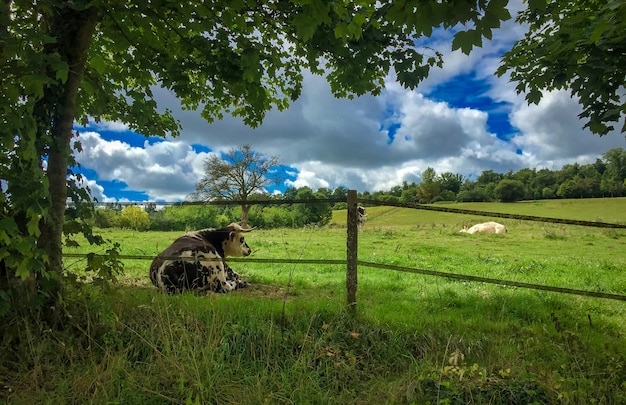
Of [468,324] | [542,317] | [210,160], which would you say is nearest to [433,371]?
[468,324]

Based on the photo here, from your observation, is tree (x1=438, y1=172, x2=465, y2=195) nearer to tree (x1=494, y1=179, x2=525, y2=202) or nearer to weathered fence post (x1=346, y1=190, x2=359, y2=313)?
tree (x1=494, y1=179, x2=525, y2=202)

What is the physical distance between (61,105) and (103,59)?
0.87 m

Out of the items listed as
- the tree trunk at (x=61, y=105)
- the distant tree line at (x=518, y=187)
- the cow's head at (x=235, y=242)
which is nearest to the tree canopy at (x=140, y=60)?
the tree trunk at (x=61, y=105)

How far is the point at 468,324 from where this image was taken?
4898mm

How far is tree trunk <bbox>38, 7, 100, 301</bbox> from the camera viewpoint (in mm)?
4305

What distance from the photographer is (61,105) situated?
4.38 metres

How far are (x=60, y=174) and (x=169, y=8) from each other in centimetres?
220

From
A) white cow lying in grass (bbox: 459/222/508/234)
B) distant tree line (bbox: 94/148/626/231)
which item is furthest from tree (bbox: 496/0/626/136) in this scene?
white cow lying in grass (bbox: 459/222/508/234)

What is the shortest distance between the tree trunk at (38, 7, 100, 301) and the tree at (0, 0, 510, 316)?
0.01 meters

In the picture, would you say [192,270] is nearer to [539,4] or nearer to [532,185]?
[539,4]

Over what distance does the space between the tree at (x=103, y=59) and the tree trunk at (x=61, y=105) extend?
0.04ft

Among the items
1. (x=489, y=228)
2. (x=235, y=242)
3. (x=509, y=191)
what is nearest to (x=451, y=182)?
(x=509, y=191)

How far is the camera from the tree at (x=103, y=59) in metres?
3.06

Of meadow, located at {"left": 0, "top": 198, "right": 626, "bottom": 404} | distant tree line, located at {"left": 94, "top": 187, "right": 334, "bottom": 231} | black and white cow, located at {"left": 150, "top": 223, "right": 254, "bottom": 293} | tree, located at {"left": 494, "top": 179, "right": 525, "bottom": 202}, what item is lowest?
meadow, located at {"left": 0, "top": 198, "right": 626, "bottom": 404}
